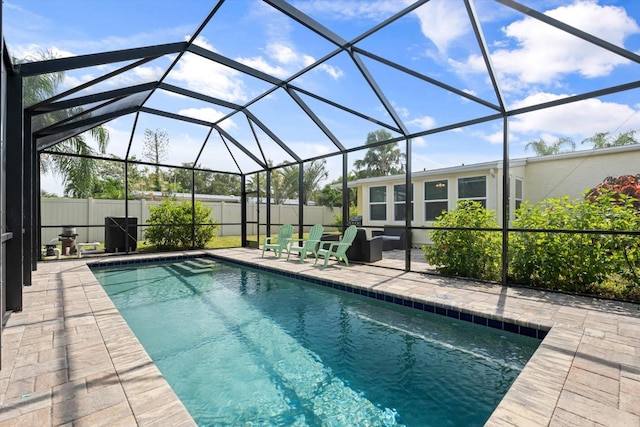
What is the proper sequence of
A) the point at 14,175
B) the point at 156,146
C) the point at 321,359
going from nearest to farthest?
1. the point at 321,359
2. the point at 14,175
3. the point at 156,146

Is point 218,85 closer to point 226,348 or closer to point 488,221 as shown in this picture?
point 226,348

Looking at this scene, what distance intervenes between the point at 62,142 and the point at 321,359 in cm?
878

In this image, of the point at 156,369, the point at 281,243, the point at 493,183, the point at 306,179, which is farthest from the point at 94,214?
the point at 493,183

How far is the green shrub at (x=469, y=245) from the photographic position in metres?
5.42

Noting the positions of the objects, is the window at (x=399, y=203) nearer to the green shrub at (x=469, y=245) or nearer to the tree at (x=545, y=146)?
the green shrub at (x=469, y=245)

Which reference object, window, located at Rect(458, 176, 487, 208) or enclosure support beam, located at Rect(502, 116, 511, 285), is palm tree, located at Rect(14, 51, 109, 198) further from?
window, located at Rect(458, 176, 487, 208)

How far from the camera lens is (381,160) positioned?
74.6 ft

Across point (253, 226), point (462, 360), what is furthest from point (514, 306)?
point (253, 226)

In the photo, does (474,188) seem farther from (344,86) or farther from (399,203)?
(344,86)

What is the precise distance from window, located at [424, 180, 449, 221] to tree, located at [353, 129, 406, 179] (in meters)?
10.8

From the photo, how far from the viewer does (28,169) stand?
4695 mm

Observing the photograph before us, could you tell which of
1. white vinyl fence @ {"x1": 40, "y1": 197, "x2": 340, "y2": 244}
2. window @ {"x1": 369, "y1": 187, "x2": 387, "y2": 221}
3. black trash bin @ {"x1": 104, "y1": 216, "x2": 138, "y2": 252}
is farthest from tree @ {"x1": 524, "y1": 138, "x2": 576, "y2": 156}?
black trash bin @ {"x1": 104, "y1": 216, "x2": 138, "y2": 252}

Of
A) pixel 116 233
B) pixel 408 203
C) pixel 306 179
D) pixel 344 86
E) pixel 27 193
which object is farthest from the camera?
pixel 306 179

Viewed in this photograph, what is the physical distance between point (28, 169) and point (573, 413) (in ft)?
21.8
